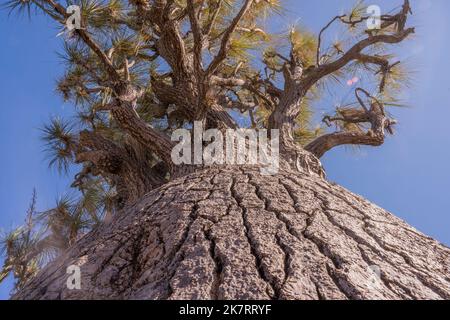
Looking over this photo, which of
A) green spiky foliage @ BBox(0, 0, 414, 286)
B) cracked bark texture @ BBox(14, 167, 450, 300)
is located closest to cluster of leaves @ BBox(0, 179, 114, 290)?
green spiky foliage @ BBox(0, 0, 414, 286)

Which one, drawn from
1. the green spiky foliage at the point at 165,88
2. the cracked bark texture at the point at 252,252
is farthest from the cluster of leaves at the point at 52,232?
the cracked bark texture at the point at 252,252

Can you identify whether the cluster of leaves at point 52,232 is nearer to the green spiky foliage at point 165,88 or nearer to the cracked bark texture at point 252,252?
the green spiky foliage at point 165,88

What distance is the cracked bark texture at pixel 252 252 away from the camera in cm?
76

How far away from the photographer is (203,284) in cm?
75

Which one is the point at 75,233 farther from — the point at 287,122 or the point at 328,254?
the point at 328,254

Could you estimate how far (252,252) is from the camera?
86 centimetres

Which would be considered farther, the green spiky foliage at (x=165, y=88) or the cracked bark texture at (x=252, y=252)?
the green spiky foliage at (x=165, y=88)

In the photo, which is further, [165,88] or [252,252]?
[165,88]

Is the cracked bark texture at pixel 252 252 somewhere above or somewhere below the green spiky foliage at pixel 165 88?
below

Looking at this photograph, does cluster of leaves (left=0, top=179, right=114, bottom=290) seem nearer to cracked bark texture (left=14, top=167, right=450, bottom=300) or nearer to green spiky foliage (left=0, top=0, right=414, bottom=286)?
green spiky foliage (left=0, top=0, right=414, bottom=286)

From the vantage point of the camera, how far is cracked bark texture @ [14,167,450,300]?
2.51 feet

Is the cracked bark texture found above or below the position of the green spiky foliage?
below

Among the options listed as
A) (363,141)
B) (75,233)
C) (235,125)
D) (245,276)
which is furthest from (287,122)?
(75,233)

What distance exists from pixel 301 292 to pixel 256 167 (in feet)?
2.81
